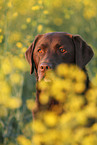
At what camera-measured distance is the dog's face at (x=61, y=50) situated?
4.32 m

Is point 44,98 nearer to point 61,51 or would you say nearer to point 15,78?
point 61,51

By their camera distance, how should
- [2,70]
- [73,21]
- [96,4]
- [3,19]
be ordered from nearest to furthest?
[2,70]
[3,19]
[96,4]
[73,21]

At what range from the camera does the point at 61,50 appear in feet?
14.5

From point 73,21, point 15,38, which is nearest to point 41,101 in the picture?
point 15,38

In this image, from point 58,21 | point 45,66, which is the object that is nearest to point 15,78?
point 45,66

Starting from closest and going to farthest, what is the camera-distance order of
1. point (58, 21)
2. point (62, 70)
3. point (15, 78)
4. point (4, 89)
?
point (62, 70), point (4, 89), point (15, 78), point (58, 21)

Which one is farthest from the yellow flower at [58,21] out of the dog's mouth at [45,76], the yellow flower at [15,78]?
the dog's mouth at [45,76]

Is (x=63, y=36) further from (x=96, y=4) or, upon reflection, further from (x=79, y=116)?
(x=96, y=4)

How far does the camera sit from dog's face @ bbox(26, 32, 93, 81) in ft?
14.2

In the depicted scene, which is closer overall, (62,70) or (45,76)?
(62,70)

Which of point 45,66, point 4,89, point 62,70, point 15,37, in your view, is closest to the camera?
point 62,70

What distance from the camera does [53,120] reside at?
281 cm

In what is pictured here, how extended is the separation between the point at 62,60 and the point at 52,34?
503mm

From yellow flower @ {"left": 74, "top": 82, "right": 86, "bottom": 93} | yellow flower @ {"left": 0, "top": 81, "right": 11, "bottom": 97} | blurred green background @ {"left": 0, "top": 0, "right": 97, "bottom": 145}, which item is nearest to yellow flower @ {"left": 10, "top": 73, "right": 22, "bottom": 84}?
blurred green background @ {"left": 0, "top": 0, "right": 97, "bottom": 145}
